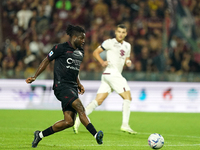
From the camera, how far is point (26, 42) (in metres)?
16.2

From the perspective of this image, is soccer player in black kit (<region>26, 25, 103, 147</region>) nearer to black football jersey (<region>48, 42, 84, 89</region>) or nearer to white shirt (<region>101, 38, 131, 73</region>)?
black football jersey (<region>48, 42, 84, 89</region>)

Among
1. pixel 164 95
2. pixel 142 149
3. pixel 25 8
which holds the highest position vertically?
pixel 25 8

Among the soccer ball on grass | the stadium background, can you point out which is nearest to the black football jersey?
the soccer ball on grass

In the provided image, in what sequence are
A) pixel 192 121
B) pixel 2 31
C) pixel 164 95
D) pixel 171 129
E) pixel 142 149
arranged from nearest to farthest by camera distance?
pixel 142 149 → pixel 171 129 → pixel 192 121 → pixel 164 95 → pixel 2 31

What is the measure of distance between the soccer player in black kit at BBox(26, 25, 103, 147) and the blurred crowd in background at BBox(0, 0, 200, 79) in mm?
8341

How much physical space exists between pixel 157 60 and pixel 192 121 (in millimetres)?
3969

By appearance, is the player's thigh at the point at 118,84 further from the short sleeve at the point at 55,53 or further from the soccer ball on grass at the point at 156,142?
the short sleeve at the point at 55,53

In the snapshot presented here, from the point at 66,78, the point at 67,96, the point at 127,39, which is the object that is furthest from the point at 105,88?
the point at 127,39

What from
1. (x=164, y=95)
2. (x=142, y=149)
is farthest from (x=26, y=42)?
(x=142, y=149)

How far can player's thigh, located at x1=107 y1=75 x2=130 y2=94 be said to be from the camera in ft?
29.1

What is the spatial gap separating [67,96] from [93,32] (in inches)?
427

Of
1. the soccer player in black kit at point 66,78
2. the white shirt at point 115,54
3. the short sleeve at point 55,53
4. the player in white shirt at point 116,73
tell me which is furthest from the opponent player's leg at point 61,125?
the white shirt at point 115,54

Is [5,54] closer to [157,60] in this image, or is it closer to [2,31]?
[2,31]

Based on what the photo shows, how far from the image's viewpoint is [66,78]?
627 centimetres
